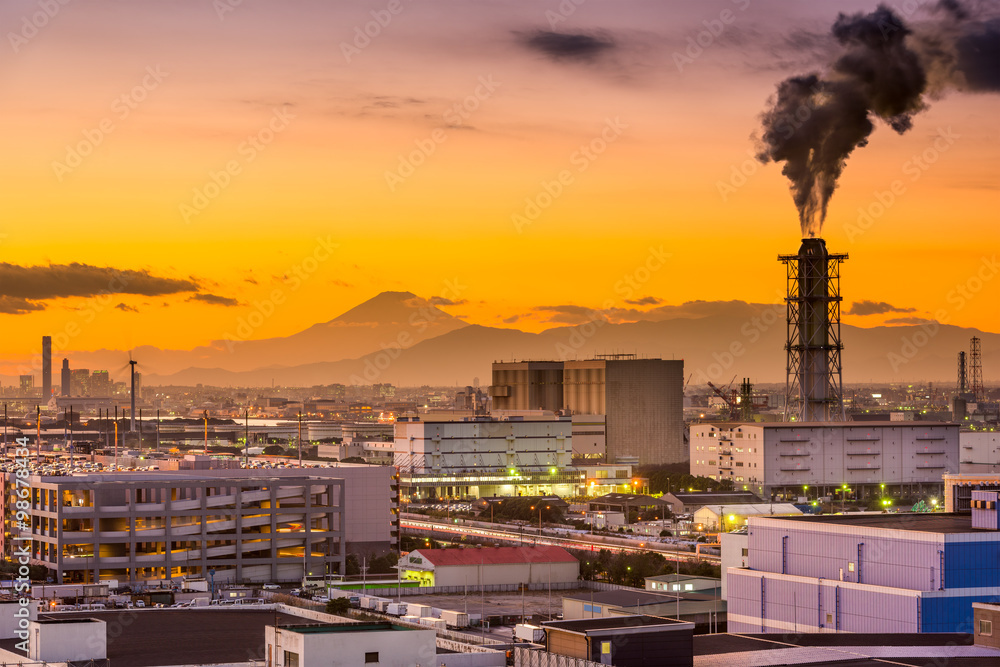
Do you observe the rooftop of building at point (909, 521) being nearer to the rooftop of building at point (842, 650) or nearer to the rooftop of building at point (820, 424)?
the rooftop of building at point (842, 650)

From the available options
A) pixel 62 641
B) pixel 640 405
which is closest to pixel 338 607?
pixel 62 641

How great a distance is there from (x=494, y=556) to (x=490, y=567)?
0.95 metres

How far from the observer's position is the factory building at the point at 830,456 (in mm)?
108750

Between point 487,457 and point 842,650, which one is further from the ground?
point 487,457

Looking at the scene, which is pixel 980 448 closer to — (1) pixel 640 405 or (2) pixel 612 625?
(1) pixel 640 405

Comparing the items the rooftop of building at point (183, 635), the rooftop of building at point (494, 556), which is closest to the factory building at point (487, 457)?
the rooftop of building at point (494, 556)

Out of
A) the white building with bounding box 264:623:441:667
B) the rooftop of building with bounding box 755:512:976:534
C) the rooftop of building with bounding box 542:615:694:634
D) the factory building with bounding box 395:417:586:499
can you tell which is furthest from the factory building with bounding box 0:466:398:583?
the factory building with bounding box 395:417:586:499

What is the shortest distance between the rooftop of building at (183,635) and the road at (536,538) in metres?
33.1

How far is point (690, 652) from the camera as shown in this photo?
2906 centimetres

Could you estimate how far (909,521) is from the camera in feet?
149

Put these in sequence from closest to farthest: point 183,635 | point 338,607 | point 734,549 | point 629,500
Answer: point 183,635 < point 338,607 < point 734,549 < point 629,500

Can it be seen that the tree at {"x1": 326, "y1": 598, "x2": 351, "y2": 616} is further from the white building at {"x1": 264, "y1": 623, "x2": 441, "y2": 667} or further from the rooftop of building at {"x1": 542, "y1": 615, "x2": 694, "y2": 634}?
the rooftop of building at {"x1": 542, "y1": 615, "x2": 694, "y2": 634}

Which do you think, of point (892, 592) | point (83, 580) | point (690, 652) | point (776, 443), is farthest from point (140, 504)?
point (776, 443)

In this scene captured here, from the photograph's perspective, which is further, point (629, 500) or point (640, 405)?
point (640, 405)
